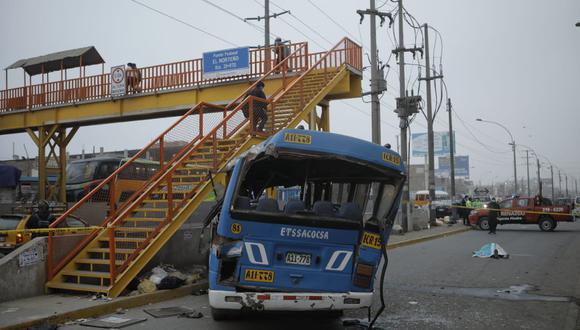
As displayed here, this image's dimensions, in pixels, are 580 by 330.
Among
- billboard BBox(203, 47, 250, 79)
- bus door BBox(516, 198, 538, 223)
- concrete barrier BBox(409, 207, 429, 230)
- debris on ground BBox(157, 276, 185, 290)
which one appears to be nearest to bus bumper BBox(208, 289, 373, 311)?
debris on ground BBox(157, 276, 185, 290)

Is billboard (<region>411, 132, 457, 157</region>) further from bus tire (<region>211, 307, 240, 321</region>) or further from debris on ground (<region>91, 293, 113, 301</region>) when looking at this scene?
bus tire (<region>211, 307, 240, 321</region>)

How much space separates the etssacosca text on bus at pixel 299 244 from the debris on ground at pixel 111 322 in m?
1.91

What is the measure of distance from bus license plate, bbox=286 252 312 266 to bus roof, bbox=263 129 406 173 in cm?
124

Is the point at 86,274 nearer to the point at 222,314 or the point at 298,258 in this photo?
the point at 222,314

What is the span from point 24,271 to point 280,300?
5191 mm

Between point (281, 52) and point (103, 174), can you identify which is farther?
point (103, 174)

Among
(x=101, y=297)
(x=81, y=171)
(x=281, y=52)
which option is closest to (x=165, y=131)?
(x=101, y=297)

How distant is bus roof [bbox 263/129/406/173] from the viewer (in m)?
5.95

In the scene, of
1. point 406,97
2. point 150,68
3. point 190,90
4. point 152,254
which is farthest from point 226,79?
point 152,254

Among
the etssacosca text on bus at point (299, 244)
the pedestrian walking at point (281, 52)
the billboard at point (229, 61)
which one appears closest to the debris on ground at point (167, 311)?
the etssacosca text on bus at point (299, 244)

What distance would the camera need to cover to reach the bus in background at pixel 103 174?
19875 millimetres

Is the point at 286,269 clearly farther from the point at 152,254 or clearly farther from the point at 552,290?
the point at 552,290

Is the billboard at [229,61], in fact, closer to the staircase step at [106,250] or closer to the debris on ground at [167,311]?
the staircase step at [106,250]

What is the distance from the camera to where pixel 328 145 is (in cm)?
606
